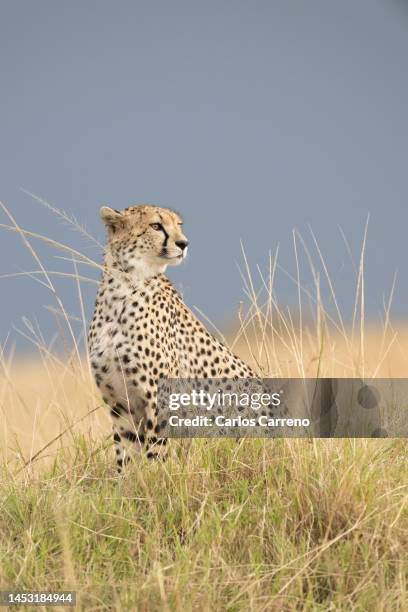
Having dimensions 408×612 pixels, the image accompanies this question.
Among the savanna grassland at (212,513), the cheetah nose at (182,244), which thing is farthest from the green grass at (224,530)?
the cheetah nose at (182,244)

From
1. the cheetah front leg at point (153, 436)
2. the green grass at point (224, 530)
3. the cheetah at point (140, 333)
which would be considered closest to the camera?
the green grass at point (224, 530)

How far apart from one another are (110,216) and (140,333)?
0.47 metres

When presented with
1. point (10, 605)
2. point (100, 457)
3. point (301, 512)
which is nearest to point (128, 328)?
point (100, 457)

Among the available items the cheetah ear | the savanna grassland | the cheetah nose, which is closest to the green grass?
the savanna grassland

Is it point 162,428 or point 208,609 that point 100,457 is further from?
point 208,609

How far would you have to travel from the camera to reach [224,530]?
2.75 m

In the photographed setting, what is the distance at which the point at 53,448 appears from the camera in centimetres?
347

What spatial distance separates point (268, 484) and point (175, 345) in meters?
1.02

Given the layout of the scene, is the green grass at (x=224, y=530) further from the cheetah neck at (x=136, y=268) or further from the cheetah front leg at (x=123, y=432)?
the cheetah neck at (x=136, y=268)

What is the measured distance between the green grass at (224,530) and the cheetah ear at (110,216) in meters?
1.00

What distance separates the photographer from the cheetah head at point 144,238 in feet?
12.1

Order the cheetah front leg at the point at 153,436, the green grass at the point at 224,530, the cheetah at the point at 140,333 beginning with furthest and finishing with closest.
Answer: the cheetah at the point at 140,333 → the cheetah front leg at the point at 153,436 → the green grass at the point at 224,530

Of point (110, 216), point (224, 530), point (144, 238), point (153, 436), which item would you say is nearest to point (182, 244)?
point (144, 238)

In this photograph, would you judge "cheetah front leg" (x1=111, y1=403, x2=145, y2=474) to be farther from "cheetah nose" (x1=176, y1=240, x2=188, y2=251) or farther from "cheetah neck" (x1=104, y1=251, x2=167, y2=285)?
"cheetah nose" (x1=176, y1=240, x2=188, y2=251)
